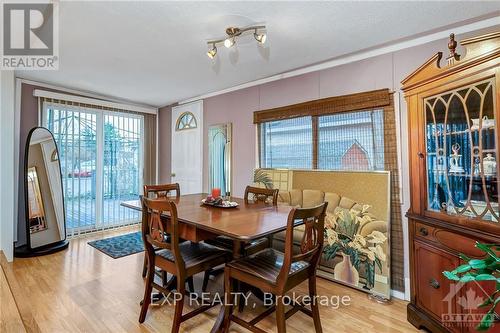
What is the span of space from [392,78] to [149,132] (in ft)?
14.2

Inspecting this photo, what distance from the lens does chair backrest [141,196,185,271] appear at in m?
1.72

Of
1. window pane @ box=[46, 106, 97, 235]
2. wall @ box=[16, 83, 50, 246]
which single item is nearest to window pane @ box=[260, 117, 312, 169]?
window pane @ box=[46, 106, 97, 235]

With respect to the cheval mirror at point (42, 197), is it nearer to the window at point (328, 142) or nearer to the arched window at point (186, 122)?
the arched window at point (186, 122)

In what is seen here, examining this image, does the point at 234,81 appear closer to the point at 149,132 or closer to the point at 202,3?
→ the point at 202,3

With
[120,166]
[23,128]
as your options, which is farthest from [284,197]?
[23,128]

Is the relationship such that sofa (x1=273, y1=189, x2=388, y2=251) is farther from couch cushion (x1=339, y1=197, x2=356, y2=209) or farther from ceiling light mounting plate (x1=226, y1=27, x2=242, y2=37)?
ceiling light mounting plate (x1=226, y1=27, x2=242, y2=37)

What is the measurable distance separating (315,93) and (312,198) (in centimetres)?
125

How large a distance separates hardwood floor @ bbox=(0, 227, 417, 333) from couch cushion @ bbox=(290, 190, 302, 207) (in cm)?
87

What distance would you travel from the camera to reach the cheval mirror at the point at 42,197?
3.45m

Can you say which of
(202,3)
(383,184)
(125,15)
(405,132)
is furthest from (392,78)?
(125,15)

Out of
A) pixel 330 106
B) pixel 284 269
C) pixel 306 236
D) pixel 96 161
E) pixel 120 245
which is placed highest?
pixel 330 106

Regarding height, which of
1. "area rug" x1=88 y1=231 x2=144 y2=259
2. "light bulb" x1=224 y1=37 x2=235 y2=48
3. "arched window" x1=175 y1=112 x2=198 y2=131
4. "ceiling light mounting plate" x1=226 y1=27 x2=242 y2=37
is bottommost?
A: "area rug" x1=88 y1=231 x2=144 y2=259

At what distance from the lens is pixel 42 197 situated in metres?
3.62

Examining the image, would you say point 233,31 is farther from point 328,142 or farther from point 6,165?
point 6,165
